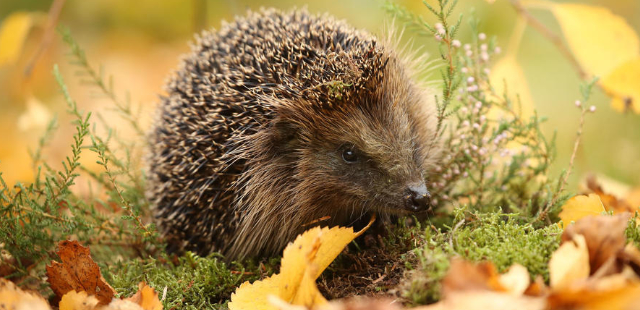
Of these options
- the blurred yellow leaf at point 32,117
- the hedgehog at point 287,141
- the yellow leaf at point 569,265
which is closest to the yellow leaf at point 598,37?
the hedgehog at point 287,141

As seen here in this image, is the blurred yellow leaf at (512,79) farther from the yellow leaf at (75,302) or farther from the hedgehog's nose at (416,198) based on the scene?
the yellow leaf at (75,302)

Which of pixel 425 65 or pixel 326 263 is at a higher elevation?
pixel 425 65

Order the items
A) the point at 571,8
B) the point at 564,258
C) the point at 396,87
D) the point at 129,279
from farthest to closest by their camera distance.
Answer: the point at 571,8 < the point at 396,87 < the point at 129,279 < the point at 564,258

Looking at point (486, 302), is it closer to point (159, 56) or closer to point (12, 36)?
point (12, 36)

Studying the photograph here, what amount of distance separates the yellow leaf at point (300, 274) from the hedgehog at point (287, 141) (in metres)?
0.48

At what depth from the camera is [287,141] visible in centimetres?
292

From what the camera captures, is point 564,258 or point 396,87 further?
point 396,87

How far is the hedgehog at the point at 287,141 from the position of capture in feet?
8.80

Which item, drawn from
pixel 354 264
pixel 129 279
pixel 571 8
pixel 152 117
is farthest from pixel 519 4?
pixel 129 279

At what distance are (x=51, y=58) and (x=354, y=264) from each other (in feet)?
26.1

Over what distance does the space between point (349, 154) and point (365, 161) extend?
0.33 feet

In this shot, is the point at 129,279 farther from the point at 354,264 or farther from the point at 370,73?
the point at 370,73

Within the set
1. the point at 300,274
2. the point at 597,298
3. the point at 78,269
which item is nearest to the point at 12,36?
the point at 78,269

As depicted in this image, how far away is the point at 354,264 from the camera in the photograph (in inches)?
94.0
